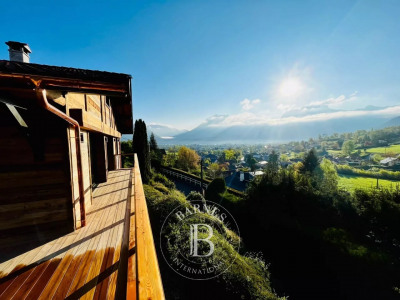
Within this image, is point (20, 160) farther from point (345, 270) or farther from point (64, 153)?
point (345, 270)

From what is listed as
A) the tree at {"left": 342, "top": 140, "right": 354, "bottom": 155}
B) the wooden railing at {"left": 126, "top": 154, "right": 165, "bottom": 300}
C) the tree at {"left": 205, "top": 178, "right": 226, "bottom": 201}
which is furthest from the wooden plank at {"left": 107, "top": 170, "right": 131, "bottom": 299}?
the tree at {"left": 342, "top": 140, "right": 354, "bottom": 155}

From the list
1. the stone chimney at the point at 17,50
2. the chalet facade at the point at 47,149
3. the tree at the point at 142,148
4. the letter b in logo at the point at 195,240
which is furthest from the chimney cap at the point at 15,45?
the tree at the point at 142,148

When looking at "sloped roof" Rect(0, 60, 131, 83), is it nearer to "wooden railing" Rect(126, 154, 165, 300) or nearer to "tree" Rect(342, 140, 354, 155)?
"wooden railing" Rect(126, 154, 165, 300)

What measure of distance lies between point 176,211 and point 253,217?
5832 mm

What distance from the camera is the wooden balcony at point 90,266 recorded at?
1615mm

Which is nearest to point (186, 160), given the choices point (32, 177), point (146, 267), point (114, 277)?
point (32, 177)

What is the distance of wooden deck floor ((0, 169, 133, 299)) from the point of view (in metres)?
2.32

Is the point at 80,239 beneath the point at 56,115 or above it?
beneath

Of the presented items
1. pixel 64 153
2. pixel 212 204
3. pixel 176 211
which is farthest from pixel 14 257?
pixel 212 204

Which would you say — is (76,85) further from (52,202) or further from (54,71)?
(52,202)

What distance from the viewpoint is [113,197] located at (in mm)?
5648

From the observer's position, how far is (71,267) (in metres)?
2.72

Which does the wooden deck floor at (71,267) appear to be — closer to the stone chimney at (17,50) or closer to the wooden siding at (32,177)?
the wooden siding at (32,177)

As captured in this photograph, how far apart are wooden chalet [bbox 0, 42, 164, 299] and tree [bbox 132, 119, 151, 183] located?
1545 centimetres
